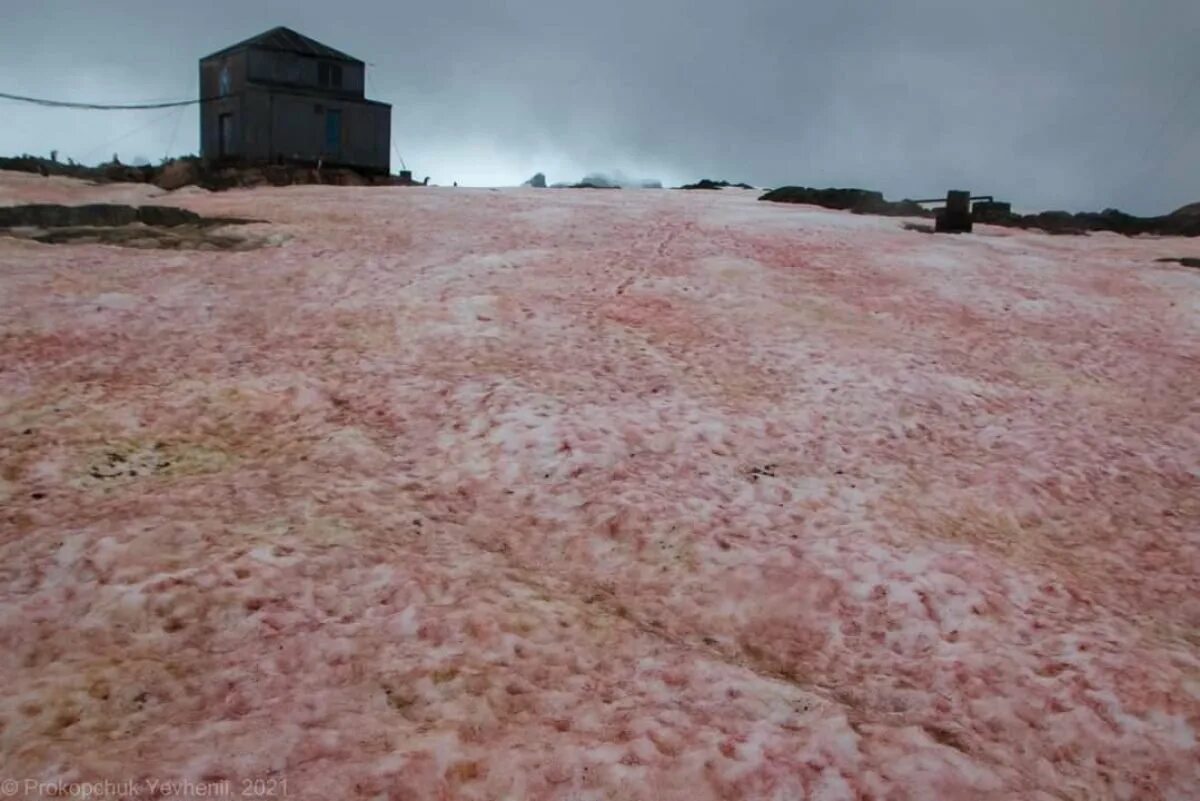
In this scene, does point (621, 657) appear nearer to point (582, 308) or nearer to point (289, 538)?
point (289, 538)

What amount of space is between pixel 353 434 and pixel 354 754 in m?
A: 5.57

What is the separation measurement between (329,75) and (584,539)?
Answer: 63.9 meters

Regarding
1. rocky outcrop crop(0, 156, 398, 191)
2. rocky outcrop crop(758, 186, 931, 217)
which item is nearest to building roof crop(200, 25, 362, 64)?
rocky outcrop crop(0, 156, 398, 191)

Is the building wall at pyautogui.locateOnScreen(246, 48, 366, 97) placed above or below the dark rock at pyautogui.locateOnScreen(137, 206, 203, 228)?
above

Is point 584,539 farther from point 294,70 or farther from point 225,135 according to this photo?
point 225,135

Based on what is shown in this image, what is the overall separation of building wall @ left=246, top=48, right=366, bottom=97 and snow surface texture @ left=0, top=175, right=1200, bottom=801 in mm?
49176

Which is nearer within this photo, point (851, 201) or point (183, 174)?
point (851, 201)

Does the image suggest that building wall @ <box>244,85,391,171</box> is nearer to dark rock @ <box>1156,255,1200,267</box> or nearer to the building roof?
the building roof

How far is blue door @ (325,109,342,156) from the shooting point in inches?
2462

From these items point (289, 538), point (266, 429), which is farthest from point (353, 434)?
point (289, 538)

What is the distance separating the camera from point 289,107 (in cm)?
6019

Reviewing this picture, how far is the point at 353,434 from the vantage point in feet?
33.7

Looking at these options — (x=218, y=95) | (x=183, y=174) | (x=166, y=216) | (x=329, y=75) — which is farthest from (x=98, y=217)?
(x=218, y=95)

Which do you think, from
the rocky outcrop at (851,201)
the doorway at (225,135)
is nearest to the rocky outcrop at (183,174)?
the doorway at (225,135)
